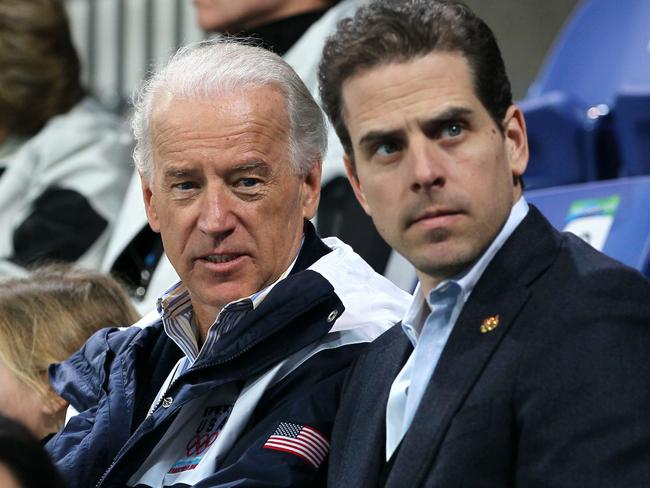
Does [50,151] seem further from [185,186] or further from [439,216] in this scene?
[439,216]

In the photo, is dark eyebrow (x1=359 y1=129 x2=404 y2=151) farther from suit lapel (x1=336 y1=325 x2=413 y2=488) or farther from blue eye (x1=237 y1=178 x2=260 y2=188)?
blue eye (x1=237 y1=178 x2=260 y2=188)

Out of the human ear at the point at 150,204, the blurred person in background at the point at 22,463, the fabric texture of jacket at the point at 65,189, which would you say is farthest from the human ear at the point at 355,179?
the fabric texture of jacket at the point at 65,189

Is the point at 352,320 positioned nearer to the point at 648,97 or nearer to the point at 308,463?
the point at 308,463

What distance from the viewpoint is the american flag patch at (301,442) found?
2.25 meters

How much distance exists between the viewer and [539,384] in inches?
72.9

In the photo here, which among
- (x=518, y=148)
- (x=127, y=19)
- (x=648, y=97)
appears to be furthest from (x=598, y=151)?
(x=127, y=19)

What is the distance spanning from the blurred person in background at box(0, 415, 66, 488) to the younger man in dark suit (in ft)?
2.19

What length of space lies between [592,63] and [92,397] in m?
1.86

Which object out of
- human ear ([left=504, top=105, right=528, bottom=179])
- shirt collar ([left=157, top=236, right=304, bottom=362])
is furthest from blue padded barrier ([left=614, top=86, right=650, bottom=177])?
human ear ([left=504, top=105, right=528, bottom=179])

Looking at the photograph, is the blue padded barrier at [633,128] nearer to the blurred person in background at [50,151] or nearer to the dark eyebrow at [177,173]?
the dark eyebrow at [177,173]

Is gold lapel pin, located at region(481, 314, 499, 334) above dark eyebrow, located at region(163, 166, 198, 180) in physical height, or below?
above

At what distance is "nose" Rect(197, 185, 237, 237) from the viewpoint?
2.49 m

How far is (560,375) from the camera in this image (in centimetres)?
184

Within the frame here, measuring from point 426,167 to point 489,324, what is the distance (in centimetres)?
25
